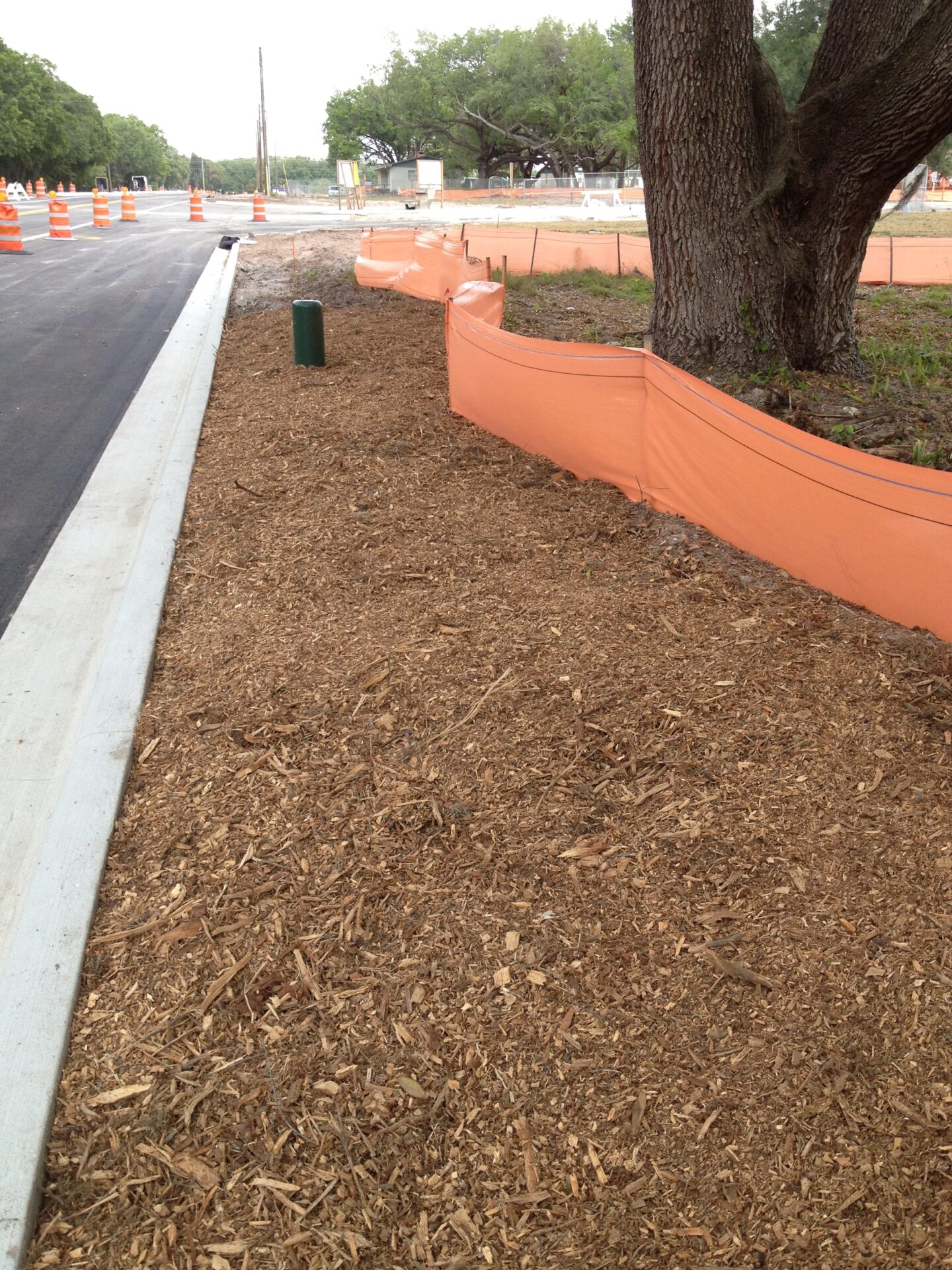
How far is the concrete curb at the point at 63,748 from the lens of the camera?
259cm

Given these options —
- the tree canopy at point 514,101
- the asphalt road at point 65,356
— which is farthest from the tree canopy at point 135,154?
the asphalt road at point 65,356

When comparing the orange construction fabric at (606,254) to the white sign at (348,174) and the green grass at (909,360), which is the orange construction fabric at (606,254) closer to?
the green grass at (909,360)

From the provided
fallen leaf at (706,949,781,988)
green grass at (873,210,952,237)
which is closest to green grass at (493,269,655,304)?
green grass at (873,210,952,237)

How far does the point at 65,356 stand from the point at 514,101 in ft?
247

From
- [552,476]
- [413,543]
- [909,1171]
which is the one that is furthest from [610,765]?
[552,476]

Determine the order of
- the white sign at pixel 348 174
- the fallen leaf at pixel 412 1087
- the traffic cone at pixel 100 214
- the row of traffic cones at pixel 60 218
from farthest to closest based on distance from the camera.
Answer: the white sign at pixel 348 174 → the traffic cone at pixel 100 214 → the row of traffic cones at pixel 60 218 → the fallen leaf at pixel 412 1087

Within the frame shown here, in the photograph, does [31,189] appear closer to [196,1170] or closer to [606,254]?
[606,254]

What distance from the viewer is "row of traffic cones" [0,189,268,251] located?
21445mm

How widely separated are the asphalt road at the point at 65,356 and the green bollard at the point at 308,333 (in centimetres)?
167

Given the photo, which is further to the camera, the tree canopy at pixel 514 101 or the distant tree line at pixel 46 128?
the tree canopy at pixel 514 101

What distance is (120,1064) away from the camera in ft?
8.66

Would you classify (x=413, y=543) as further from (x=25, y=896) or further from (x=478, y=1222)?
(x=478, y=1222)

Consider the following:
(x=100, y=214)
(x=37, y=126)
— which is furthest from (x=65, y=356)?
(x=37, y=126)

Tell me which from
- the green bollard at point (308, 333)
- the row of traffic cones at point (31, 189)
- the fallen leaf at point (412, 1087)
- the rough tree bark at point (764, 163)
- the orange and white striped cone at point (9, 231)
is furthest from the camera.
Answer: the row of traffic cones at point (31, 189)
